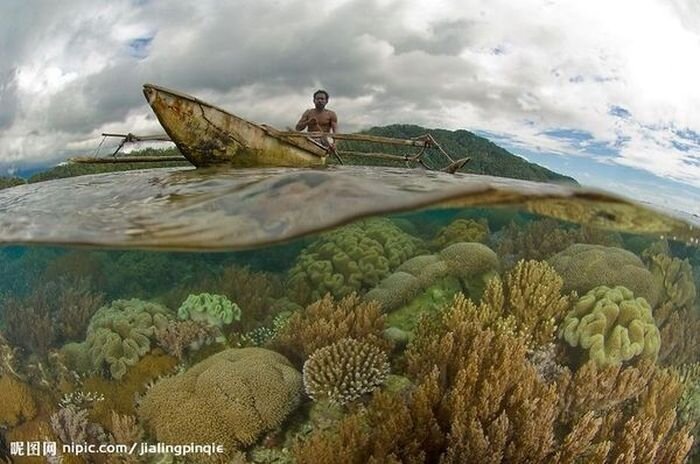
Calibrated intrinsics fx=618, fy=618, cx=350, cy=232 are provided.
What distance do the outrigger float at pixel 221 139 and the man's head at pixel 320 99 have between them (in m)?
0.87

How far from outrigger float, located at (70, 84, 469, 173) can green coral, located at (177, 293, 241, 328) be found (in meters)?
2.00

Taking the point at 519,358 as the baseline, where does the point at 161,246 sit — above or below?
above

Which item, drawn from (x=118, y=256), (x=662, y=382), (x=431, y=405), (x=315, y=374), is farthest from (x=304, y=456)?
(x=662, y=382)

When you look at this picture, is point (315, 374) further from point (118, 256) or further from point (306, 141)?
point (306, 141)

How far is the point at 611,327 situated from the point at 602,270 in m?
0.60

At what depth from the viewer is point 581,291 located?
5.71 metres

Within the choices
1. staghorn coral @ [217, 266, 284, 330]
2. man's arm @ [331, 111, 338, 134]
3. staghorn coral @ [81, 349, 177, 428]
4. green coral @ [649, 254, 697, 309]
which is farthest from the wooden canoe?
green coral @ [649, 254, 697, 309]

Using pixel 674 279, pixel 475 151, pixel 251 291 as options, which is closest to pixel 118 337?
pixel 251 291

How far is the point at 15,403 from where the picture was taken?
5961 mm

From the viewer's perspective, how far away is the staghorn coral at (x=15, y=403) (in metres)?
5.88

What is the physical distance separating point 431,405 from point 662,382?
8.33 feet

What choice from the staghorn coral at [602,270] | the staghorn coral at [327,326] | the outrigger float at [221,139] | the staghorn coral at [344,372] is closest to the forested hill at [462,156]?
the outrigger float at [221,139]

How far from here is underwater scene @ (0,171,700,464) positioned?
193 inches

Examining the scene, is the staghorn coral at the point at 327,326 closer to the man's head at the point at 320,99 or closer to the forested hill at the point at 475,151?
the man's head at the point at 320,99
